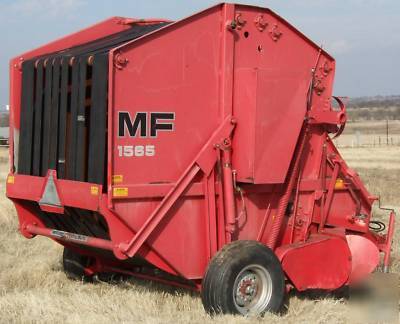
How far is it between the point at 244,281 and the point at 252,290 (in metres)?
0.15

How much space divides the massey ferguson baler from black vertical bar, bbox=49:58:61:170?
0.02m

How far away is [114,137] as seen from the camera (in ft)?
18.9

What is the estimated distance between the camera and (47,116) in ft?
21.6

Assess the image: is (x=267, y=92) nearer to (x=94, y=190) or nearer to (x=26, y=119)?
(x=94, y=190)

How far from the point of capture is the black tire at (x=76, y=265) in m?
7.77

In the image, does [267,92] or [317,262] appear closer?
[267,92]

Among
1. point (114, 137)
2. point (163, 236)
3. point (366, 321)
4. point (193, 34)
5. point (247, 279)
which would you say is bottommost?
point (366, 321)

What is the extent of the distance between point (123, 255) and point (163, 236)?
0.41 m

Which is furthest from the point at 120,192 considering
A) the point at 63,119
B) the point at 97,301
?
the point at 97,301

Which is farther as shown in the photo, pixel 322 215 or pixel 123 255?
pixel 322 215

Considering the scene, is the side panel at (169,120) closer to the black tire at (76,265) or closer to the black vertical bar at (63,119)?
the black vertical bar at (63,119)

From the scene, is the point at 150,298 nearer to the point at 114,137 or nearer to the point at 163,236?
the point at 163,236

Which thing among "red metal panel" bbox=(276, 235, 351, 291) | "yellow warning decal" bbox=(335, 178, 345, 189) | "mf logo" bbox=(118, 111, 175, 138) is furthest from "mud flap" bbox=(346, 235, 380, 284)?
"mf logo" bbox=(118, 111, 175, 138)

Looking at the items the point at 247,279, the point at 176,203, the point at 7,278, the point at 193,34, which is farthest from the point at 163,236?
the point at 7,278
